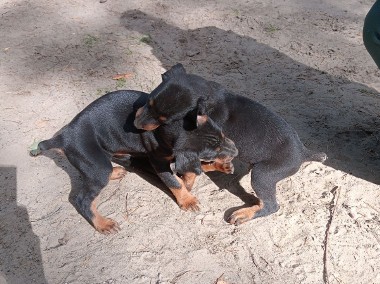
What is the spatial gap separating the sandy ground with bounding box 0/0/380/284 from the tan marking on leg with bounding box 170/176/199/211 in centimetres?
7

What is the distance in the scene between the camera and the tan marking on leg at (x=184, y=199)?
4.01 m

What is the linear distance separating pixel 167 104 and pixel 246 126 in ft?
2.31

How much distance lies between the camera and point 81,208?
389 cm

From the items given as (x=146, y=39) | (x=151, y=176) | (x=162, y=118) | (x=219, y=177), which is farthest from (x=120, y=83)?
(x=162, y=118)

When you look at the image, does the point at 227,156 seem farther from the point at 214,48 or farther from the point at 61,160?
the point at 214,48

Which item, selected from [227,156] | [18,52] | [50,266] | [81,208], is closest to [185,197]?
[227,156]

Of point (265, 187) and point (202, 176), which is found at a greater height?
A: point (265, 187)

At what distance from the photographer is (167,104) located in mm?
3650

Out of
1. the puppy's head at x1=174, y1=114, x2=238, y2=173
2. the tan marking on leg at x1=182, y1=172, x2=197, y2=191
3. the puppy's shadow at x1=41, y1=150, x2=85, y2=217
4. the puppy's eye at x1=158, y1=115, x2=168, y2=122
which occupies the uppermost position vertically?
the puppy's eye at x1=158, y1=115, x2=168, y2=122

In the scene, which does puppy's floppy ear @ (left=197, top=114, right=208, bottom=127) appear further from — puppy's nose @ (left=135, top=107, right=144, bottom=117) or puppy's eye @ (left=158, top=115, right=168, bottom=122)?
puppy's nose @ (left=135, top=107, right=144, bottom=117)

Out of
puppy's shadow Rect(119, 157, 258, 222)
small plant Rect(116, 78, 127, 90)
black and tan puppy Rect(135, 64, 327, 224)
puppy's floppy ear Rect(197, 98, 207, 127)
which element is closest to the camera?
puppy's floppy ear Rect(197, 98, 207, 127)

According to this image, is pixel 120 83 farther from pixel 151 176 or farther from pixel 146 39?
pixel 151 176

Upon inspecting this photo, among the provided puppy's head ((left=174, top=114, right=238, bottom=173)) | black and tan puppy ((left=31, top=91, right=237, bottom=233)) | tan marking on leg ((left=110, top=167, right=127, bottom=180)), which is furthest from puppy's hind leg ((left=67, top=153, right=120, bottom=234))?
puppy's head ((left=174, top=114, right=238, bottom=173))

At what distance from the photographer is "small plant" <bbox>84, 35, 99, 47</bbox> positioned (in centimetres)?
641
